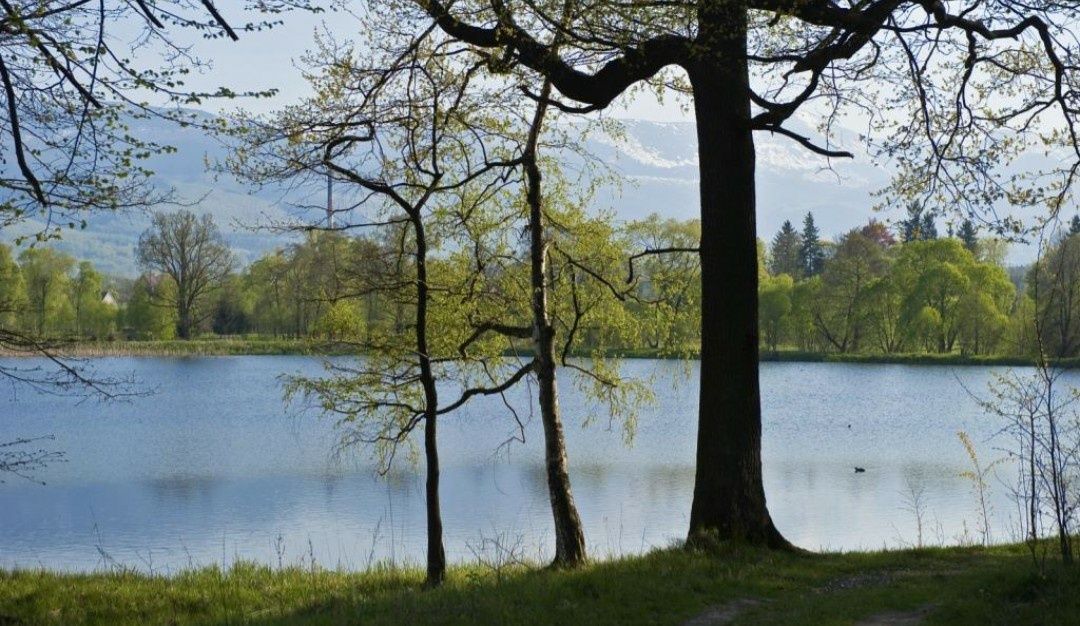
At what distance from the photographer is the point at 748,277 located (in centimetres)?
940

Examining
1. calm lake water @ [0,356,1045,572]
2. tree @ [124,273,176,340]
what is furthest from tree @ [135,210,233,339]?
calm lake water @ [0,356,1045,572]

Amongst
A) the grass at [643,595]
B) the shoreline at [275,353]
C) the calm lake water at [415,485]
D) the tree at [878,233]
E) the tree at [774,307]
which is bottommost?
the calm lake water at [415,485]

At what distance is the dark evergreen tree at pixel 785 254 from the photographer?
8994cm

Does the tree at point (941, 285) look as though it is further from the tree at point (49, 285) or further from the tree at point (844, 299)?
the tree at point (49, 285)

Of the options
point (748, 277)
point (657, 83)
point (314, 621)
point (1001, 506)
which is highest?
point (657, 83)

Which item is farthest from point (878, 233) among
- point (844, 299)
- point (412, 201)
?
point (412, 201)

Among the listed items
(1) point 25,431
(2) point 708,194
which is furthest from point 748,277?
(1) point 25,431

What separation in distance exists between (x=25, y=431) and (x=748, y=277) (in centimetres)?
2697

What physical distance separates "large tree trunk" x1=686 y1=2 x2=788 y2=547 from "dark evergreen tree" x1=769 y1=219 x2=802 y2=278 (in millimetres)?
80629

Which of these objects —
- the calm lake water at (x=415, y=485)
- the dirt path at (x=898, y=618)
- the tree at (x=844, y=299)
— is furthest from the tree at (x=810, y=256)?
the dirt path at (x=898, y=618)

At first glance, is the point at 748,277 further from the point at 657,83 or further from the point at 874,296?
the point at 874,296

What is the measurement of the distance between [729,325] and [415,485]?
12.2 meters

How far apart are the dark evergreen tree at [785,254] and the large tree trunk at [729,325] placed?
80.6 metres

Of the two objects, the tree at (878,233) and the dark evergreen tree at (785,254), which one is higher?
the tree at (878,233)
